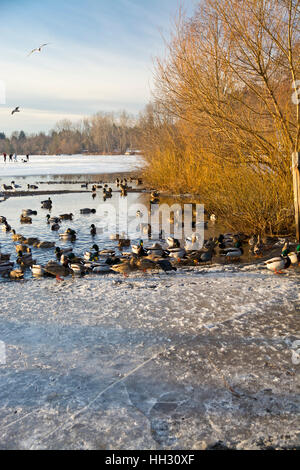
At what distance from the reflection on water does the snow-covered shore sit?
Answer: 3.55 meters

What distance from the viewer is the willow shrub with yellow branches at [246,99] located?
10422mm

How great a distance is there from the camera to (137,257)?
32.4 feet

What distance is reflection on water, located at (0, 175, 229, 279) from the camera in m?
Answer: 12.1

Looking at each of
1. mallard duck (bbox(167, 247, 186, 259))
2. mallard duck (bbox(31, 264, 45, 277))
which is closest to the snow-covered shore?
mallard duck (bbox(31, 264, 45, 277))

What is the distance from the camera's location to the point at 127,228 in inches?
578

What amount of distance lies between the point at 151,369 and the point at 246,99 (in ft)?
33.3

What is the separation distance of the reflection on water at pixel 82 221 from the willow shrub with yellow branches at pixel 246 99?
7.67 feet

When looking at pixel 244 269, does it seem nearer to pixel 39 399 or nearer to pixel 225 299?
pixel 225 299

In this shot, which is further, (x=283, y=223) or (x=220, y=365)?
(x=283, y=223)

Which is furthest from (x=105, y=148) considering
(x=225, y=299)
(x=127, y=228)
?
(x=225, y=299)

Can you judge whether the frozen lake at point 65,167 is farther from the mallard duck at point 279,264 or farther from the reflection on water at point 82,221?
the mallard duck at point 279,264

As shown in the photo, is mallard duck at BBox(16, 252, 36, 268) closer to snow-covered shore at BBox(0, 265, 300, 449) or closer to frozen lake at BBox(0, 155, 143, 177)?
snow-covered shore at BBox(0, 265, 300, 449)
